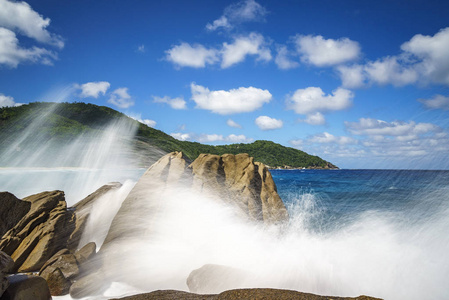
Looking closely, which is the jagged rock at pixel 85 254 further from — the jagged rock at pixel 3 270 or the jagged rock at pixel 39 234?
the jagged rock at pixel 3 270

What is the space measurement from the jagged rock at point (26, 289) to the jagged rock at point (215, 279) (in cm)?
323

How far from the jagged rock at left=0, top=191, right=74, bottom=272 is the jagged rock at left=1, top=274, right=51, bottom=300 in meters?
4.25

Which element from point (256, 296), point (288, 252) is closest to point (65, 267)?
point (256, 296)

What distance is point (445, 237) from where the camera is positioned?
988cm

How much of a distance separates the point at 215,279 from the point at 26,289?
401 cm

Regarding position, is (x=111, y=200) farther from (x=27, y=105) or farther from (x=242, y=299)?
(x=27, y=105)

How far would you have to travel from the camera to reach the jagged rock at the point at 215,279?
622 centimetres

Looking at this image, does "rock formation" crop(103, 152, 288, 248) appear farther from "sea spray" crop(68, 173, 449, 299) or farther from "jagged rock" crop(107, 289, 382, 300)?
"jagged rock" crop(107, 289, 382, 300)


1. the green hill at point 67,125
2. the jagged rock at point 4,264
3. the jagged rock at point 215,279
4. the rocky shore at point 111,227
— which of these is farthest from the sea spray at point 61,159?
the jagged rock at point 215,279

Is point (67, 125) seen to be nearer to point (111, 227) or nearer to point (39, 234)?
point (39, 234)

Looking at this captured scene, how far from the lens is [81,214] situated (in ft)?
39.7

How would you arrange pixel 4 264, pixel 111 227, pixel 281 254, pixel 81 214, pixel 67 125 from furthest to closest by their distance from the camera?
pixel 67 125
pixel 81 214
pixel 111 227
pixel 281 254
pixel 4 264

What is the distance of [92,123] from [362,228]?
6318cm

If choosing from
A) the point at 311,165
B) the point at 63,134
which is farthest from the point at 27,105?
the point at 311,165
